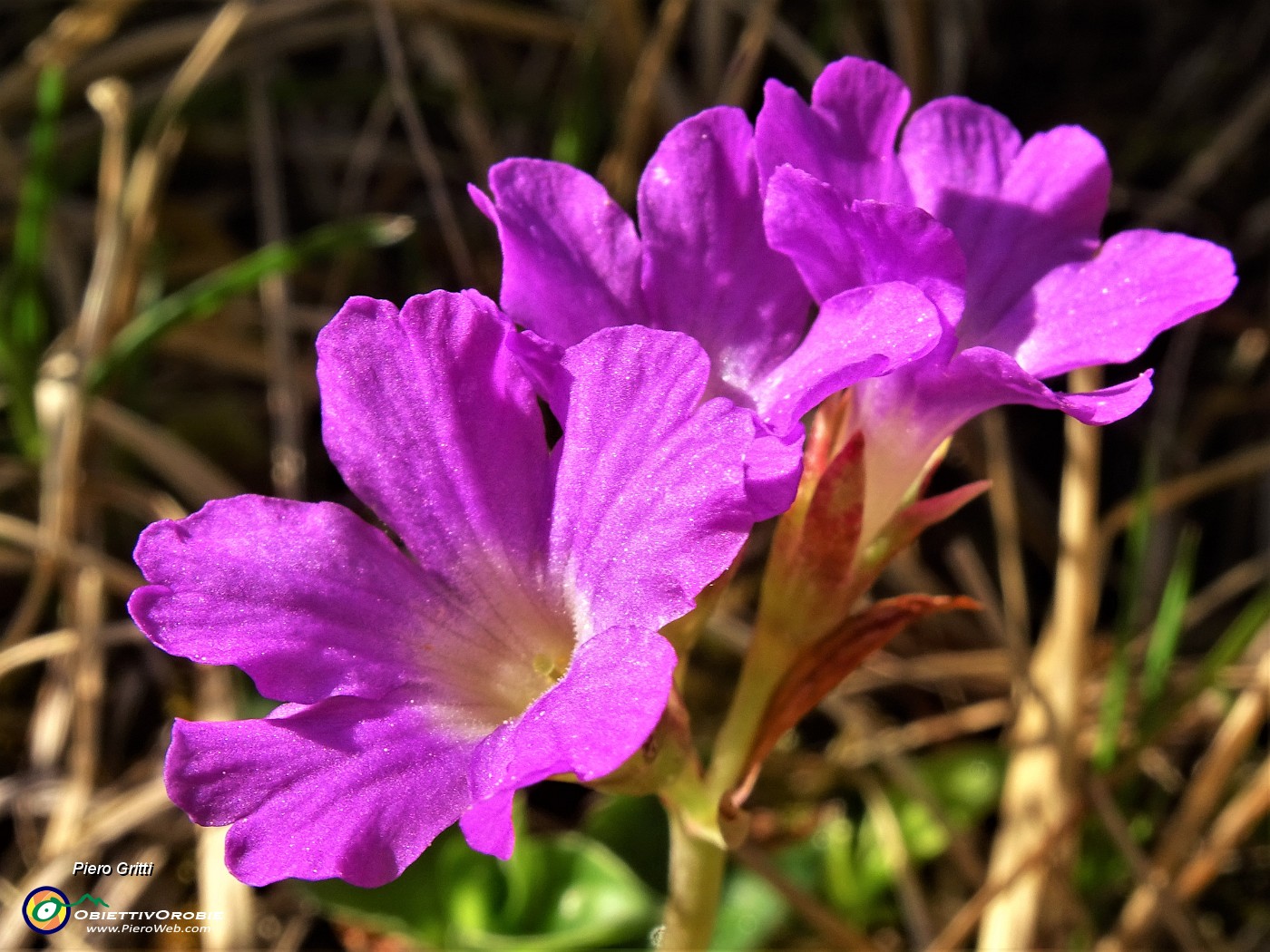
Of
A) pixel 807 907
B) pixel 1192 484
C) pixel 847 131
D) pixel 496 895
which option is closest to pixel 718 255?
pixel 847 131

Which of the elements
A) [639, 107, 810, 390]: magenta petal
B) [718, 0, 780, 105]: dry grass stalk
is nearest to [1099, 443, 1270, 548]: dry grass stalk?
[718, 0, 780, 105]: dry grass stalk

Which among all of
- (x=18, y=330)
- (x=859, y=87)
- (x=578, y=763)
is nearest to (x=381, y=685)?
(x=578, y=763)

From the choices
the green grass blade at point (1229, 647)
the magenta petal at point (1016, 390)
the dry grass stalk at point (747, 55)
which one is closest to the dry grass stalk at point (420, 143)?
the dry grass stalk at point (747, 55)

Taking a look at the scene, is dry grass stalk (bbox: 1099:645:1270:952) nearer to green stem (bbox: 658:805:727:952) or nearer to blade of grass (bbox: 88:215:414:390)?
green stem (bbox: 658:805:727:952)

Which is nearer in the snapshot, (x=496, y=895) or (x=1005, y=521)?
(x=496, y=895)

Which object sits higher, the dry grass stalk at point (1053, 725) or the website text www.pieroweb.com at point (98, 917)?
the dry grass stalk at point (1053, 725)

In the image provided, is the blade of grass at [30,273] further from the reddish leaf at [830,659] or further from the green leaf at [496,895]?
the reddish leaf at [830,659]

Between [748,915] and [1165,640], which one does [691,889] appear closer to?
[748,915]
